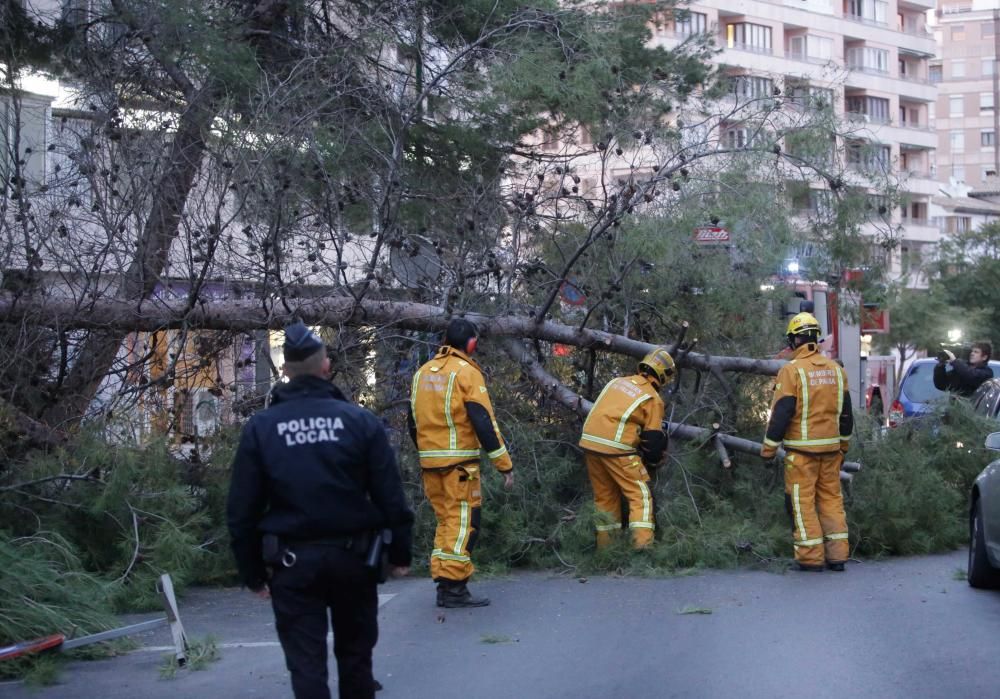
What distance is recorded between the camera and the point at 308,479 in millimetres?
4605

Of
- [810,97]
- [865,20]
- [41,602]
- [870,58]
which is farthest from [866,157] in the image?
[870,58]

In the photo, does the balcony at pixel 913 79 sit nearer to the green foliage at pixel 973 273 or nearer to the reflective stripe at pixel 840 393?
the green foliage at pixel 973 273

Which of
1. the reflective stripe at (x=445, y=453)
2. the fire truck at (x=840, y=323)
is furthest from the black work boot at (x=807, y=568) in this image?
the reflective stripe at (x=445, y=453)

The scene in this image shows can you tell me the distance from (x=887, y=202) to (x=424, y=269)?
4291 millimetres

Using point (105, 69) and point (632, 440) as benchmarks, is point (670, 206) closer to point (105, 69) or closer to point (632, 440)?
point (632, 440)

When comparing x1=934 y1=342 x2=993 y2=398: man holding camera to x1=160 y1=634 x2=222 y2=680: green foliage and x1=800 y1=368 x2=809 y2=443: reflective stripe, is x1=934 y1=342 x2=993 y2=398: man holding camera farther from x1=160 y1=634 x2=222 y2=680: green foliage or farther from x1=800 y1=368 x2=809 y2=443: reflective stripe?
x1=160 y1=634 x2=222 y2=680: green foliage

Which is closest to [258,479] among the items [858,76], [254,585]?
[254,585]

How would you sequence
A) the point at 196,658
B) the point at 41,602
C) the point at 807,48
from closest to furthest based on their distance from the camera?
the point at 196,658 → the point at 41,602 → the point at 807,48

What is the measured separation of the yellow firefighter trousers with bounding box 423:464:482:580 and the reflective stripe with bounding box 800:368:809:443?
2656 millimetres

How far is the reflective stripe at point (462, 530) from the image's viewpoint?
8.16 metres

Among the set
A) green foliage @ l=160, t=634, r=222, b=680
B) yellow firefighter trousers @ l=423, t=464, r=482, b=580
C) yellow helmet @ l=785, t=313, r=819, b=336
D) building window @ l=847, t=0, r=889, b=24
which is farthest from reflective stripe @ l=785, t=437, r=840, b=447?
building window @ l=847, t=0, r=889, b=24

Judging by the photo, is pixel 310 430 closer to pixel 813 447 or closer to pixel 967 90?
pixel 813 447

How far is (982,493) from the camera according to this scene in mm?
8492

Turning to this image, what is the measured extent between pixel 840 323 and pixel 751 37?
38582 mm
